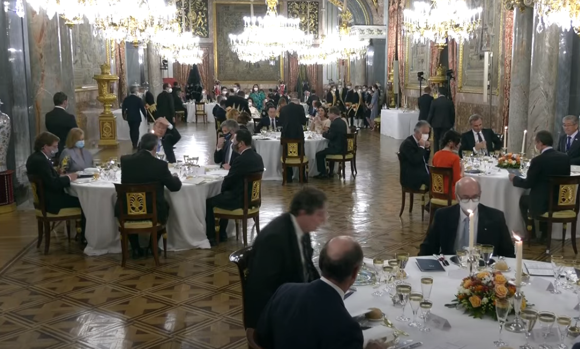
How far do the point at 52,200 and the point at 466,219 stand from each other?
4.37 m

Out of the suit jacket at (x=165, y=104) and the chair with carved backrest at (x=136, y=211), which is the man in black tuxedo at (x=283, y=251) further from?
the suit jacket at (x=165, y=104)

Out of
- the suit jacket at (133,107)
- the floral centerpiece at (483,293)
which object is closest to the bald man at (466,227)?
the floral centerpiece at (483,293)

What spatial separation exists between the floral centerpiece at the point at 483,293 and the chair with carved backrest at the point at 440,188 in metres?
3.84

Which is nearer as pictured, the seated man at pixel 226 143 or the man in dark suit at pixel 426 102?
the seated man at pixel 226 143

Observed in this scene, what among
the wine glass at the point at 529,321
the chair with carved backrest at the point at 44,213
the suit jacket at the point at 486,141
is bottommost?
the chair with carved backrest at the point at 44,213

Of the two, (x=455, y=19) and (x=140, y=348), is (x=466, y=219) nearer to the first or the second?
(x=140, y=348)

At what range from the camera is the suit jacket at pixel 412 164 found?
25.0ft

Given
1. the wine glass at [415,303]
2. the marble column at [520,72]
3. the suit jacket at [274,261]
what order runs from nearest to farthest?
the wine glass at [415,303] → the suit jacket at [274,261] → the marble column at [520,72]

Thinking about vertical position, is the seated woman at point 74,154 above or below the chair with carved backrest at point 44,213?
above

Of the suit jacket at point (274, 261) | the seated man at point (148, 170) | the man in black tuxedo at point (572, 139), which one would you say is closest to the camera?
the suit jacket at point (274, 261)

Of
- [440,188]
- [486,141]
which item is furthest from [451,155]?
[486,141]

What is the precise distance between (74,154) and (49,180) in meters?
0.97

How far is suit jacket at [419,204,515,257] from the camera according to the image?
12.9 ft

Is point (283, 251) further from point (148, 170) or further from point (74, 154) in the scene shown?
point (74, 154)
